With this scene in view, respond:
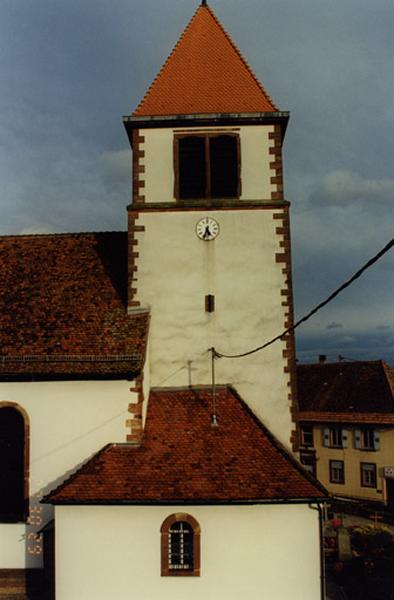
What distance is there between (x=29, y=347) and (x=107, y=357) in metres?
2.16

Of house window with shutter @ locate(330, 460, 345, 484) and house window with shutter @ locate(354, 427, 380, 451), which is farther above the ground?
house window with shutter @ locate(354, 427, 380, 451)

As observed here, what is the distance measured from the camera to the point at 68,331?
1634 cm

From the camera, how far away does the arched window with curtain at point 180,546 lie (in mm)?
13547

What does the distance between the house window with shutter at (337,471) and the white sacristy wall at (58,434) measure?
2912 centimetres

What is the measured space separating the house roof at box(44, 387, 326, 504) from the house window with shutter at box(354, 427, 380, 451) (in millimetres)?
25143

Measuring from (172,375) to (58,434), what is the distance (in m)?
3.64

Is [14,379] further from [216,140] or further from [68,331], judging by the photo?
[216,140]

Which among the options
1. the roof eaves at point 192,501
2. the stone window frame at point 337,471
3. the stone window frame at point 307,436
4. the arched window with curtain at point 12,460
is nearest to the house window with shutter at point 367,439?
the stone window frame at point 337,471

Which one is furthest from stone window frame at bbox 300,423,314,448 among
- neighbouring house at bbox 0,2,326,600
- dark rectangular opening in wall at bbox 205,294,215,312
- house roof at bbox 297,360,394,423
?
dark rectangular opening in wall at bbox 205,294,215,312

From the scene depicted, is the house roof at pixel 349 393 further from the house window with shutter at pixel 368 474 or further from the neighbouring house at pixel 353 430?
the house window with shutter at pixel 368 474

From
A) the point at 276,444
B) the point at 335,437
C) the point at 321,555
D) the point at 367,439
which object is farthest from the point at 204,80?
the point at 335,437

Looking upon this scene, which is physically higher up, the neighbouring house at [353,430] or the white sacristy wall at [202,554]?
the neighbouring house at [353,430]

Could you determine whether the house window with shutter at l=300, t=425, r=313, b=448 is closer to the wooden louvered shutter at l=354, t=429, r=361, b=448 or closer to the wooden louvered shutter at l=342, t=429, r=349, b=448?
the wooden louvered shutter at l=342, t=429, r=349, b=448

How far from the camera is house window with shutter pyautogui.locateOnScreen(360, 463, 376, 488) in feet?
126
